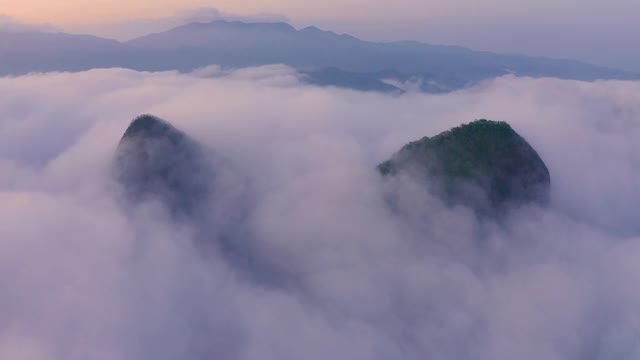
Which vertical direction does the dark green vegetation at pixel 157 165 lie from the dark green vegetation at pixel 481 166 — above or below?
below

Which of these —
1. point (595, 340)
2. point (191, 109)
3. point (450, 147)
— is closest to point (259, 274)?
point (450, 147)

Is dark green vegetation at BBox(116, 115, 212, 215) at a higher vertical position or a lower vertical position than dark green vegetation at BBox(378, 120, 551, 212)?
lower

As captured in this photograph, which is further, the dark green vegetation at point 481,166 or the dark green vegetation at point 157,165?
the dark green vegetation at point 157,165

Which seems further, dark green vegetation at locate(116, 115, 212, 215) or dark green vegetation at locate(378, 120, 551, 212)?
dark green vegetation at locate(116, 115, 212, 215)

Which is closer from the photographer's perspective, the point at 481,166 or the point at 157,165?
the point at 481,166
